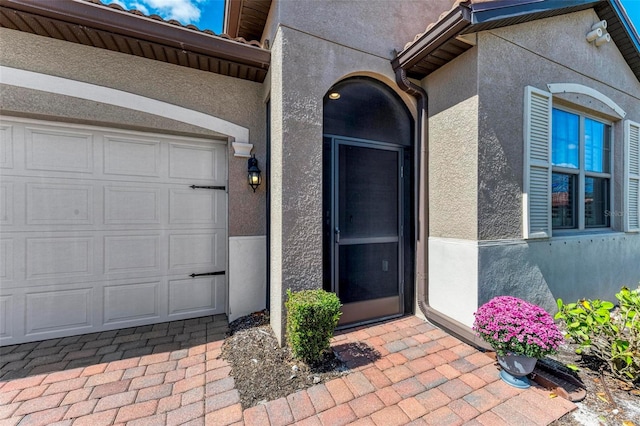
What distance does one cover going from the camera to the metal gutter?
10.2 feet

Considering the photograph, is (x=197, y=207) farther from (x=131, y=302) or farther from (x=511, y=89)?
(x=511, y=89)

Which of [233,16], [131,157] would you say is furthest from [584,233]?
[131,157]

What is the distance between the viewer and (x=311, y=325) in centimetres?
310

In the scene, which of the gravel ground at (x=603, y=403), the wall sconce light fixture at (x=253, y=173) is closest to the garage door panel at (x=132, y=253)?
the wall sconce light fixture at (x=253, y=173)

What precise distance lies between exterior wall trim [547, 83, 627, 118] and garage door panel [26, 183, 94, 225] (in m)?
7.61

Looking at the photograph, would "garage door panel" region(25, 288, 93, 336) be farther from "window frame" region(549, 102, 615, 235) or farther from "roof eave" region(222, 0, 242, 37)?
"window frame" region(549, 102, 615, 235)

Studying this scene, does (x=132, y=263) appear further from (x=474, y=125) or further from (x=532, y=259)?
(x=532, y=259)

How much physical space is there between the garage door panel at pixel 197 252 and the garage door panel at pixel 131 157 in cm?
119

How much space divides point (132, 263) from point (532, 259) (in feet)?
20.9

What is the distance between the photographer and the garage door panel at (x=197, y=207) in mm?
4523

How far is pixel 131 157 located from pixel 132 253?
156cm

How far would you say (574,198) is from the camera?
500 cm

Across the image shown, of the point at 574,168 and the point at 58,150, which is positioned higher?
the point at 58,150

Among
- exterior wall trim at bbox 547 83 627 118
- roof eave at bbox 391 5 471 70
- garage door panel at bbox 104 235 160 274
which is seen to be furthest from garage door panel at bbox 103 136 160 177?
exterior wall trim at bbox 547 83 627 118
